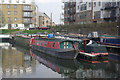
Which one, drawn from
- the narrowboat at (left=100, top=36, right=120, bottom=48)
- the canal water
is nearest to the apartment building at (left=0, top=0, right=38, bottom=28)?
the narrowboat at (left=100, top=36, right=120, bottom=48)

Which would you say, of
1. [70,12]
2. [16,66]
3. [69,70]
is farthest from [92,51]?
[70,12]

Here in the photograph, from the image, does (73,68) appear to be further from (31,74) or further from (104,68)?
(31,74)

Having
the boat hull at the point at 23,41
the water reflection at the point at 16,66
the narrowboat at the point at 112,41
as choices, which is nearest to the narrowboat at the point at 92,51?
the water reflection at the point at 16,66

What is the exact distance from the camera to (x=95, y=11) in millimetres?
47156

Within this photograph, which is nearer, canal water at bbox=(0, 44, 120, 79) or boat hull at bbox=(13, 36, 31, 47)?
canal water at bbox=(0, 44, 120, 79)

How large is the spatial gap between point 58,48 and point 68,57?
1.76 metres

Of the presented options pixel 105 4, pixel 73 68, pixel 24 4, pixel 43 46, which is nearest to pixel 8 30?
pixel 24 4

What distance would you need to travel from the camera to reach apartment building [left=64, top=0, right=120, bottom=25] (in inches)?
1655

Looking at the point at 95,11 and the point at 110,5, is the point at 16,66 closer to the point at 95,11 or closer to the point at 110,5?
the point at 110,5

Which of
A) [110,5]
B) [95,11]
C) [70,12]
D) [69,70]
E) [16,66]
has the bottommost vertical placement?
[69,70]

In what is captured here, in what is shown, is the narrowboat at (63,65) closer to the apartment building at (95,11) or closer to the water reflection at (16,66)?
the water reflection at (16,66)

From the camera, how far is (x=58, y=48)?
22656 millimetres

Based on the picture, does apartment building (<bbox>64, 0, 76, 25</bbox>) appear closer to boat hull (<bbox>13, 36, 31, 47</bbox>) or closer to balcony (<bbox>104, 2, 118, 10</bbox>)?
balcony (<bbox>104, 2, 118, 10</bbox>)

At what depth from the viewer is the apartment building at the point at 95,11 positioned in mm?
42037
